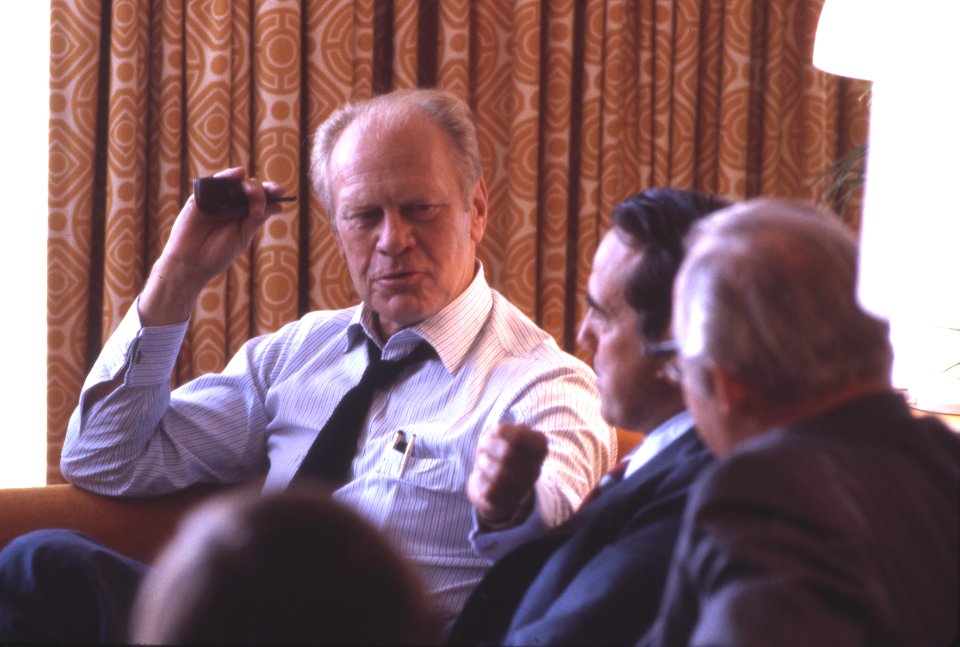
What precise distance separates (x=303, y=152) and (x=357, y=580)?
6.77 feet

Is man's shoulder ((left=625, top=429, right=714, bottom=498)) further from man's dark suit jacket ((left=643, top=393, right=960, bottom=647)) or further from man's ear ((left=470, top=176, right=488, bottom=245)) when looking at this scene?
man's ear ((left=470, top=176, right=488, bottom=245))

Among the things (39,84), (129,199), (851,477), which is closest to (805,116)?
(129,199)

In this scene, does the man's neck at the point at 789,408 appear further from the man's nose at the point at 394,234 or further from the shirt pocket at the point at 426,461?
the man's nose at the point at 394,234

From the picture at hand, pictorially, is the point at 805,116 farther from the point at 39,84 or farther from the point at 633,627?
the point at 633,627

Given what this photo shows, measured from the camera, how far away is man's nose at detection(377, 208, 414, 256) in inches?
63.0

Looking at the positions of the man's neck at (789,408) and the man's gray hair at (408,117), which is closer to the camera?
the man's neck at (789,408)

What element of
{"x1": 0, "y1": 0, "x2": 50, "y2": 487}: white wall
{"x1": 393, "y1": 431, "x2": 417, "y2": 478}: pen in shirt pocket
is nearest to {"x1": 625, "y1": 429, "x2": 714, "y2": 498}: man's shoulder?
{"x1": 393, "y1": 431, "x2": 417, "y2": 478}: pen in shirt pocket

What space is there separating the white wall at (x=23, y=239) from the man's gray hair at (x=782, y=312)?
2.14 m

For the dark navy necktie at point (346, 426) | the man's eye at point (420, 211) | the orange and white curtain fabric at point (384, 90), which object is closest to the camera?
the dark navy necktie at point (346, 426)

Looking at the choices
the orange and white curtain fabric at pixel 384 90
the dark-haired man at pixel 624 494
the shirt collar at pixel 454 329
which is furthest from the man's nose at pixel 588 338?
the orange and white curtain fabric at pixel 384 90

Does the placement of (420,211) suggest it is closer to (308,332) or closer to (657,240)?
(308,332)

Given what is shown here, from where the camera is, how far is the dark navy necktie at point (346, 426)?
4.99 feet

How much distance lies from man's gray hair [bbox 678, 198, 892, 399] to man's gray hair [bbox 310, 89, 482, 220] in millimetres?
1138

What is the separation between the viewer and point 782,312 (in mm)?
536
